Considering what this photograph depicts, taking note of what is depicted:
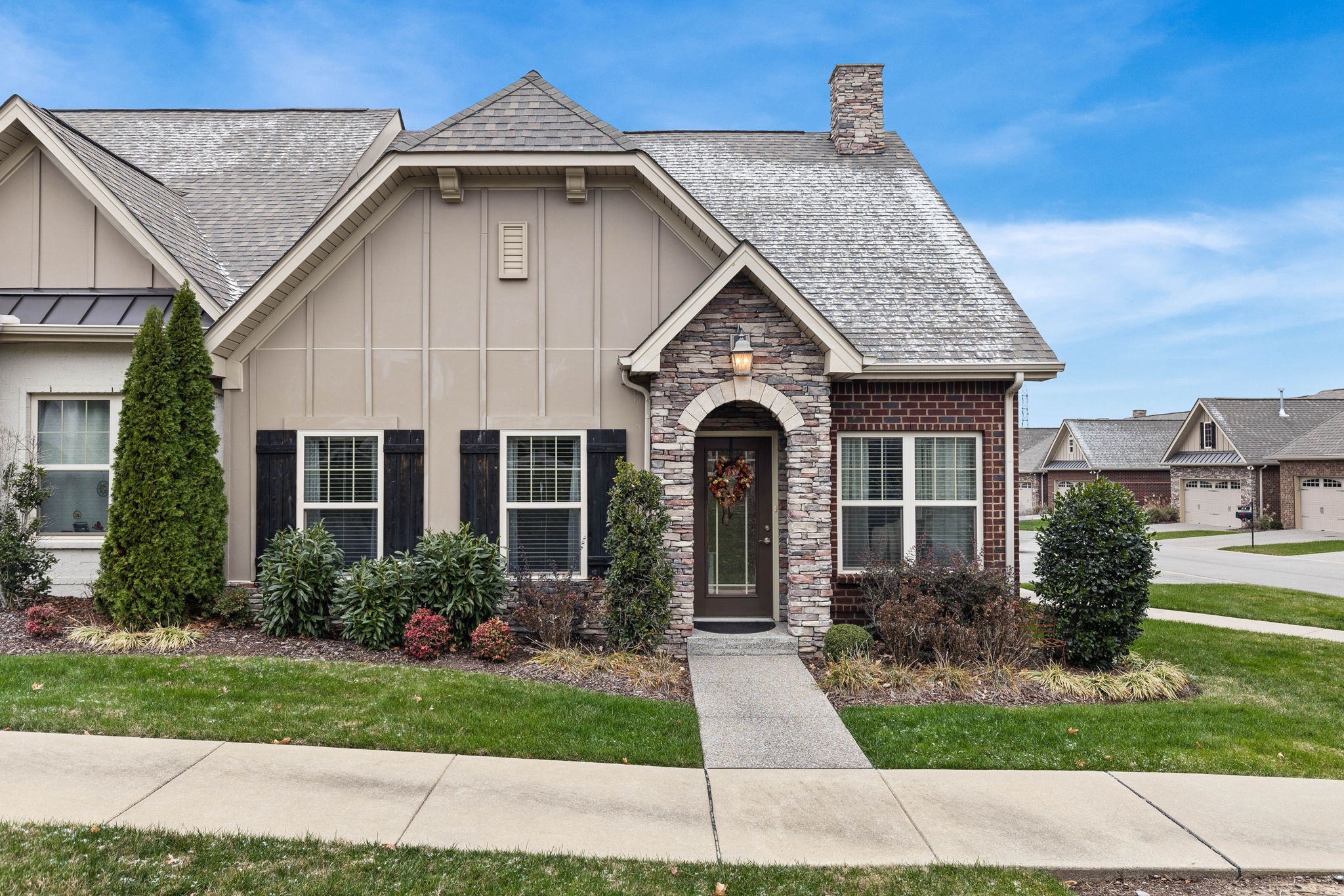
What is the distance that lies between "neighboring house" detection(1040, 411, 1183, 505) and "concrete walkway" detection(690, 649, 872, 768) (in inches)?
1423

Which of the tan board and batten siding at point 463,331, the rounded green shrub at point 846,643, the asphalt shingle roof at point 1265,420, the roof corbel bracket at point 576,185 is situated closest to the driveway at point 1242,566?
the asphalt shingle roof at point 1265,420

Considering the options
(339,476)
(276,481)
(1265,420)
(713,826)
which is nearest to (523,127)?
(339,476)

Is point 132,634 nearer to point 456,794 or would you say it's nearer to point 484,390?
point 484,390

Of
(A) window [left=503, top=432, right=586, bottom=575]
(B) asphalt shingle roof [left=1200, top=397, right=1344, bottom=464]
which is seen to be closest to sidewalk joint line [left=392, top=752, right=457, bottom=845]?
(A) window [left=503, top=432, right=586, bottom=575]

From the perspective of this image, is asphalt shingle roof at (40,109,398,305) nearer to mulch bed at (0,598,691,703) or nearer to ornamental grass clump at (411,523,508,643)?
mulch bed at (0,598,691,703)

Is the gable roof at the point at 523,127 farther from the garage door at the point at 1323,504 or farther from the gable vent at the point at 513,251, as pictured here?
the garage door at the point at 1323,504

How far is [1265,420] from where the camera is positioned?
3397cm

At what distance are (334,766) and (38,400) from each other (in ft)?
24.0

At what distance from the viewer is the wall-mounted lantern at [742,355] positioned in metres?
8.02

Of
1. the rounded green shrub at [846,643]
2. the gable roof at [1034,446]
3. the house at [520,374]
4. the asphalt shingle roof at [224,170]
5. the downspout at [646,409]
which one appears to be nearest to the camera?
the rounded green shrub at [846,643]

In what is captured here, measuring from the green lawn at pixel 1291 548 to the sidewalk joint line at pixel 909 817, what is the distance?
22.8m

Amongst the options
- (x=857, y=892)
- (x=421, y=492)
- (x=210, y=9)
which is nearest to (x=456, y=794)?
(x=857, y=892)

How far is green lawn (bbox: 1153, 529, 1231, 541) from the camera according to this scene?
93.5ft

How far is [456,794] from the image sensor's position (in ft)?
15.0
